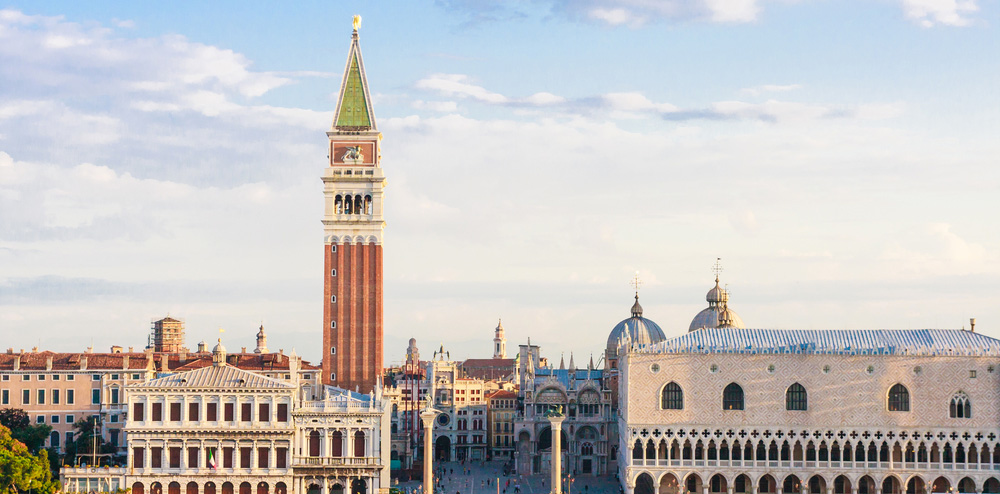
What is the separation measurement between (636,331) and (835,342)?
29.5 meters

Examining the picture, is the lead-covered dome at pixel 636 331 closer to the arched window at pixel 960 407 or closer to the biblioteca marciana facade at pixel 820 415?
the biblioteca marciana facade at pixel 820 415

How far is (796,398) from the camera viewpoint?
3639 inches

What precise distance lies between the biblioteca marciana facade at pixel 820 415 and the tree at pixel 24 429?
42.5m

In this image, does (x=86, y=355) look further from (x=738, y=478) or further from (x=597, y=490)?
(x=738, y=478)

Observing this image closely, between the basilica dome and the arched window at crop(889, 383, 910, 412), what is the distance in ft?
77.8

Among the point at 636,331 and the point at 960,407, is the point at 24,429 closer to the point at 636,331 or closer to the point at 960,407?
the point at 636,331

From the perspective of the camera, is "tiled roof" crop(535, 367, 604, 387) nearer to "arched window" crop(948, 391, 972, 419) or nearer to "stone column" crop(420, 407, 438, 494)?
"stone column" crop(420, 407, 438, 494)

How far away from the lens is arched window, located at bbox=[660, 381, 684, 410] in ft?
305

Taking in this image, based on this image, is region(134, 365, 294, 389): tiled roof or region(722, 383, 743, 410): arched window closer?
region(134, 365, 294, 389): tiled roof

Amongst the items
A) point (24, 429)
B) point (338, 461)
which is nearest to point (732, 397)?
point (338, 461)

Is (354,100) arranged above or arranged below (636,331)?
above

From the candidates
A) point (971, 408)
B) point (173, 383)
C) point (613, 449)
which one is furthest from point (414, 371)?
point (971, 408)

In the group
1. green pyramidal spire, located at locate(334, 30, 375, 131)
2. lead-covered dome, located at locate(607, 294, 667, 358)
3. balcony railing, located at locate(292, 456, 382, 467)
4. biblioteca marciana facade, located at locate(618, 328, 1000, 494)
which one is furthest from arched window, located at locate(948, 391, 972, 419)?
green pyramidal spire, located at locate(334, 30, 375, 131)

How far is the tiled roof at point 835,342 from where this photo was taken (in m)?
92.2
